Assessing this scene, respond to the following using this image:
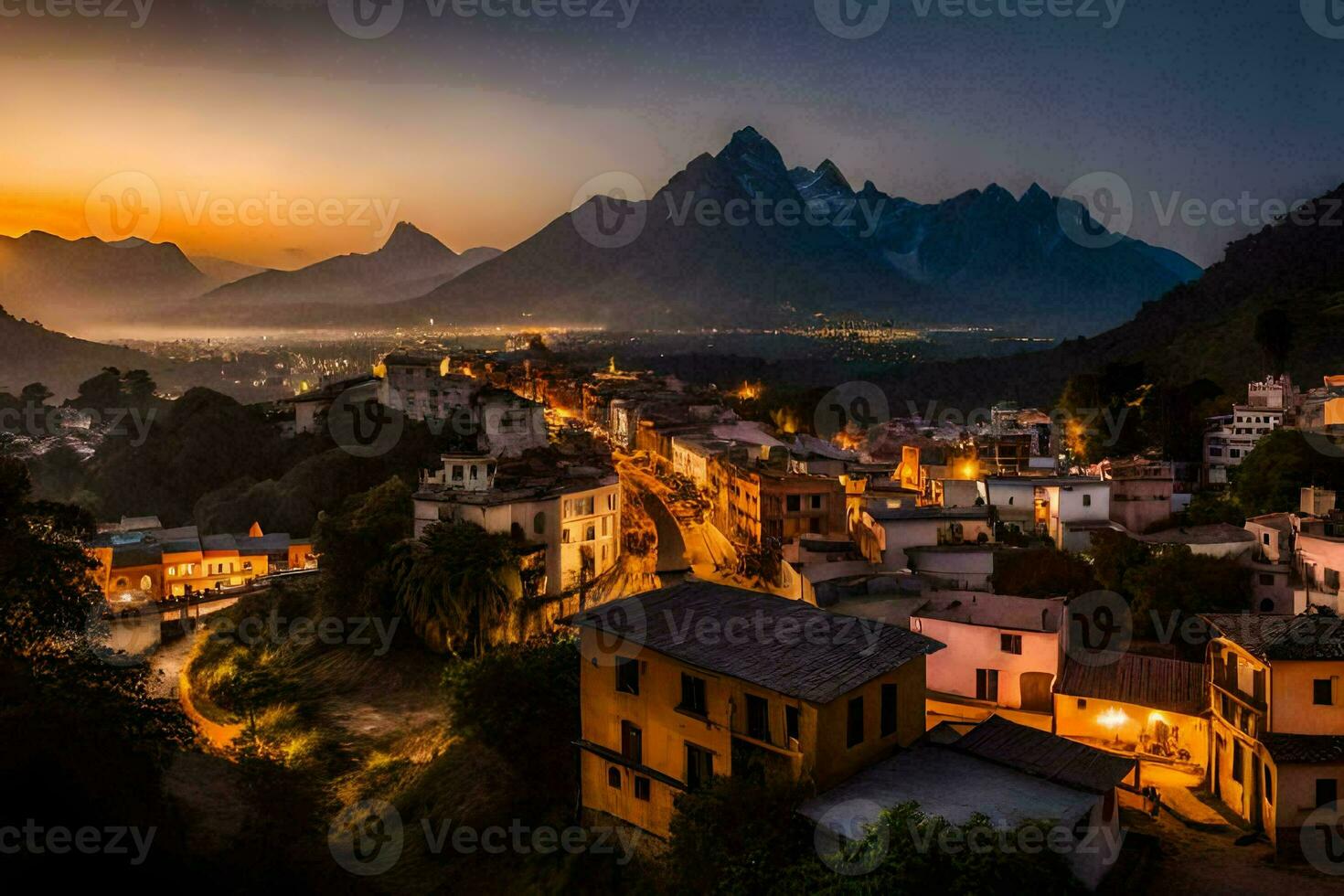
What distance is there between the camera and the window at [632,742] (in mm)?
13625

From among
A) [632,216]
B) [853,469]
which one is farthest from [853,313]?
[853,469]

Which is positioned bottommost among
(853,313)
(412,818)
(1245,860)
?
(412,818)

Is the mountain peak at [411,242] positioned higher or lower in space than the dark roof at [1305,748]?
higher

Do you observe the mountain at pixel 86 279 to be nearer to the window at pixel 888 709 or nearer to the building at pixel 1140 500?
the building at pixel 1140 500

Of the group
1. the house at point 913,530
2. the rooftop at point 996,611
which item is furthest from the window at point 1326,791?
the house at point 913,530

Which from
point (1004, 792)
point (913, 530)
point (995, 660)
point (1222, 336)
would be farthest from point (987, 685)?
point (1222, 336)

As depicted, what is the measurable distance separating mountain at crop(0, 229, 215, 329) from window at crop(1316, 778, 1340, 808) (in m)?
111

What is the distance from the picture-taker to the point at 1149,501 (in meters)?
30.0

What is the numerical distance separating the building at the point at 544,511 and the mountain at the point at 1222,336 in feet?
115

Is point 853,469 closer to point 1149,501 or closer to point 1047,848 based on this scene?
point 1149,501

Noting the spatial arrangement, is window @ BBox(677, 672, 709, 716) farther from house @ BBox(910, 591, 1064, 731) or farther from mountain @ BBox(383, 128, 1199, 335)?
mountain @ BBox(383, 128, 1199, 335)

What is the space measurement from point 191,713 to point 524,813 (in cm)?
1031

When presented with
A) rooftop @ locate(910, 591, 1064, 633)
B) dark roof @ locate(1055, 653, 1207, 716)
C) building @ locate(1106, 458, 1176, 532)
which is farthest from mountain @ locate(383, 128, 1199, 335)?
dark roof @ locate(1055, 653, 1207, 716)

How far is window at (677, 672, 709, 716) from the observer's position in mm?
12727
